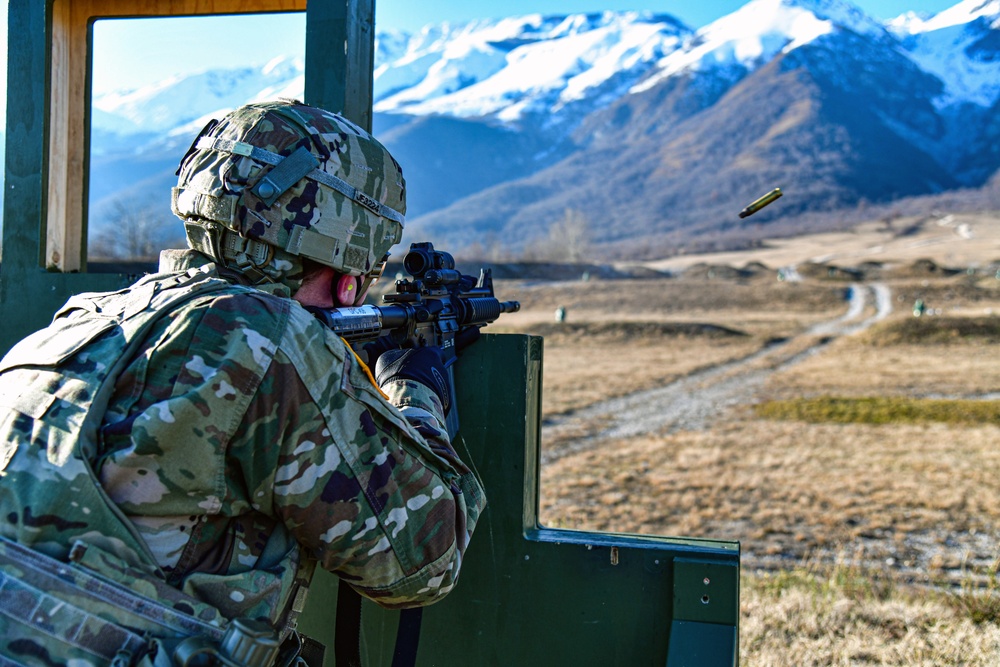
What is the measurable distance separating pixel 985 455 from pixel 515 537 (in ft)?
36.9

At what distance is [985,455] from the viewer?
12047mm

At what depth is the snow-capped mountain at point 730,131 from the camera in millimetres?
119438

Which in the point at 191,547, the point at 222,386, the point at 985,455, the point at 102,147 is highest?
the point at 102,147

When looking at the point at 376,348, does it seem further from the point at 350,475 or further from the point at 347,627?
the point at 350,475

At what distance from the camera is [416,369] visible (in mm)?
2334

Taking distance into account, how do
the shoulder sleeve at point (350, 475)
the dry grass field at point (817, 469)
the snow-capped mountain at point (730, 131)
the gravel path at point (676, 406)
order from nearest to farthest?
the shoulder sleeve at point (350, 475)
the dry grass field at point (817, 469)
the gravel path at point (676, 406)
the snow-capped mountain at point (730, 131)

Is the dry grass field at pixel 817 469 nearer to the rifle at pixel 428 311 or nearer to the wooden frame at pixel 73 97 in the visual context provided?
the rifle at pixel 428 311

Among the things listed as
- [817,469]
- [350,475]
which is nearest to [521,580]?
[350,475]

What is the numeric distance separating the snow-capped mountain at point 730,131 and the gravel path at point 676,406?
279 feet

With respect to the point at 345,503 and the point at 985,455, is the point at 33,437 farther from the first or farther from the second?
the point at 985,455

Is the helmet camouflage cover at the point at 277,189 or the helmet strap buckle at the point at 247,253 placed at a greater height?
the helmet camouflage cover at the point at 277,189

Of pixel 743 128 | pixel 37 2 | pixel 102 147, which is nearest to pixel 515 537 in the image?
pixel 37 2

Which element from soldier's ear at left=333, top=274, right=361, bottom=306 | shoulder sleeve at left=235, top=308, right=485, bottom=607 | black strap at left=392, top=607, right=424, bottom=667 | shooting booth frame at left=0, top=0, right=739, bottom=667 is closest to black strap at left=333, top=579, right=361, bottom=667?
black strap at left=392, top=607, right=424, bottom=667

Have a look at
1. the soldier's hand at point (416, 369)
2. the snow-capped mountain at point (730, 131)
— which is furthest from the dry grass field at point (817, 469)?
the snow-capped mountain at point (730, 131)
